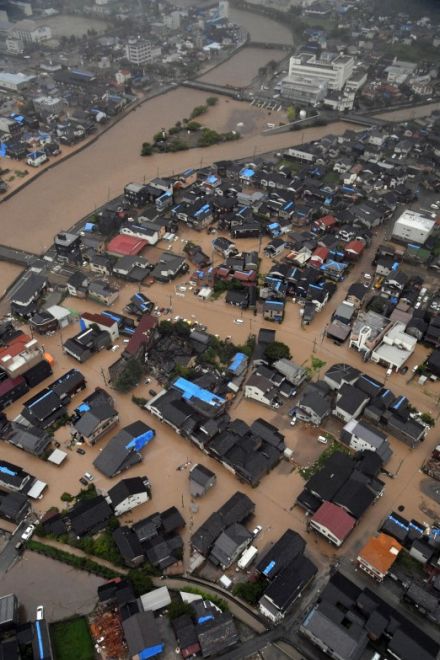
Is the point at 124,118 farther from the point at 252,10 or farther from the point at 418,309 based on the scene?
the point at 252,10

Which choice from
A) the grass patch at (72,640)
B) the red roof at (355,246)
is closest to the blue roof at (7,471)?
the grass patch at (72,640)

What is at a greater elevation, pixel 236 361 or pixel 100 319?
pixel 100 319

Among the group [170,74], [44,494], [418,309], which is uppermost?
[170,74]

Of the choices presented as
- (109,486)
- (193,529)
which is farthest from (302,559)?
(109,486)

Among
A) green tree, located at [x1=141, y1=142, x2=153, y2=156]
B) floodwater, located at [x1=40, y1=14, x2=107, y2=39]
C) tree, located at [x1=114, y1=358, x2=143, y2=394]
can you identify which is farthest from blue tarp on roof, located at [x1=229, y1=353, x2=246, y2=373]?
floodwater, located at [x1=40, y1=14, x2=107, y2=39]

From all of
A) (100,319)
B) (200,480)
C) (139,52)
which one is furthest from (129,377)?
(139,52)

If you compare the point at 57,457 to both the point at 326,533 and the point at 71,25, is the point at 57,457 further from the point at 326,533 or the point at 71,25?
the point at 71,25
